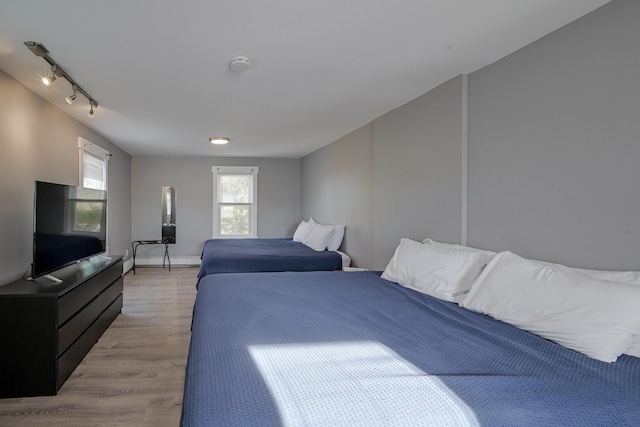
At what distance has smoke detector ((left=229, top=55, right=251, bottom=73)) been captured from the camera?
2.26 meters

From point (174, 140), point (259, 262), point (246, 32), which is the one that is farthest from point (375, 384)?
point (174, 140)

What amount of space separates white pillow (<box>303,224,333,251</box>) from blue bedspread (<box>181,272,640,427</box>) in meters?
2.94

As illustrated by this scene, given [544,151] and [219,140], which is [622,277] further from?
[219,140]

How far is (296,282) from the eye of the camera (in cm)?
259

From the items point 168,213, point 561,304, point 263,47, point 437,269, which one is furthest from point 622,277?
point 168,213

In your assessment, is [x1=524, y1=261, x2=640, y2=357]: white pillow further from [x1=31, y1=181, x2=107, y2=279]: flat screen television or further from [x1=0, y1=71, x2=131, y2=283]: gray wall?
[x1=0, y1=71, x2=131, y2=283]: gray wall

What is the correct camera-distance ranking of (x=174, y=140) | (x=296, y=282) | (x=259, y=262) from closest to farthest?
(x=296, y=282) → (x=259, y=262) → (x=174, y=140)

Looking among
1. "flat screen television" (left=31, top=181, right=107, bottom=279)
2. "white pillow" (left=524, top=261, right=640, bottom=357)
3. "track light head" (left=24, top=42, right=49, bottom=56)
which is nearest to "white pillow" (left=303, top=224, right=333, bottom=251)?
"flat screen television" (left=31, top=181, right=107, bottom=279)

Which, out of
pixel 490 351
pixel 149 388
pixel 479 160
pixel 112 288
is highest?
pixel 479 160

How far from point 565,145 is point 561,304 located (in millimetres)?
874

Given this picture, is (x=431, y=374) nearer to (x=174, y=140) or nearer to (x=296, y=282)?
(x=296, y=282)

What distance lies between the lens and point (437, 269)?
2285 mm

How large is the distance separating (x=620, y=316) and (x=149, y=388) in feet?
8.41

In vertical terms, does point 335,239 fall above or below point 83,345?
above
